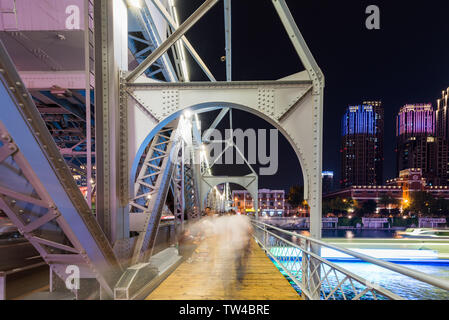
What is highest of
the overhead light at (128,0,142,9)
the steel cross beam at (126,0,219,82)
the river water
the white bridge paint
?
the overhead light at (128,0,142,9)

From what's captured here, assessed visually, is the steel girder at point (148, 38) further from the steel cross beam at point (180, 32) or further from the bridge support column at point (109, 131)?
the steel cross beam at point (180, 32)

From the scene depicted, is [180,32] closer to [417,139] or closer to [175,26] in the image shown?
[175,26]

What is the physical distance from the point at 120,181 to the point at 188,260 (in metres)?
4.18

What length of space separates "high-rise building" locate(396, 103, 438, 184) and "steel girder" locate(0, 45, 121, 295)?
570 ft

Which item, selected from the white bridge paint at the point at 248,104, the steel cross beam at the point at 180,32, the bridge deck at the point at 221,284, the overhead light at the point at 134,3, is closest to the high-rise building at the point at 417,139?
the bridge deck at the point at 221,284

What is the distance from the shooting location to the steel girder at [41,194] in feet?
8.76

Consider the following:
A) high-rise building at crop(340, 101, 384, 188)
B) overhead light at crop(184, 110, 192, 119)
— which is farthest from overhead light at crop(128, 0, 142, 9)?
high-rise building at crop(340, 101, 384, 188)

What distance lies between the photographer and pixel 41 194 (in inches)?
122

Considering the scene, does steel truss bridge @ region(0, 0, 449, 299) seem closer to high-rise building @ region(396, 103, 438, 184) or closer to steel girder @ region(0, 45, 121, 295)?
steel girder @ region(0, 45, 121, 295)

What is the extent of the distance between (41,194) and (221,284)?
165 inches

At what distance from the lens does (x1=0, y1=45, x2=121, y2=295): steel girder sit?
105 inches

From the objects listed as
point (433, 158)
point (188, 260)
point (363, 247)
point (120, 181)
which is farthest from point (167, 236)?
point (433, 158)

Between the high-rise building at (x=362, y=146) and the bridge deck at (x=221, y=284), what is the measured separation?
197717 millimetres

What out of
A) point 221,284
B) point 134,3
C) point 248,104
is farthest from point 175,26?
point 221,284
